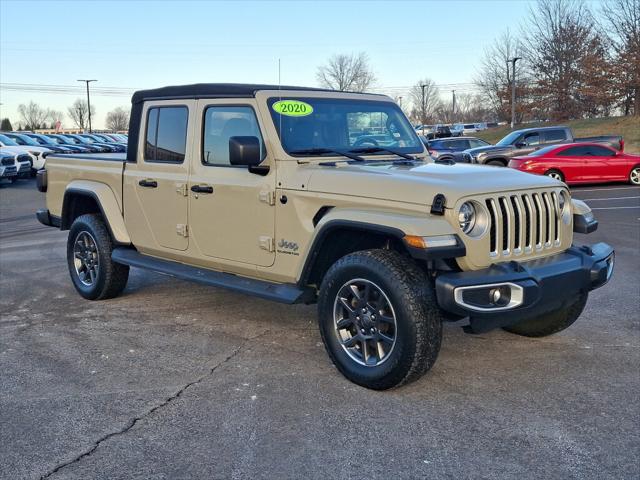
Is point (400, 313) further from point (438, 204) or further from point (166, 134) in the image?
point (166, 134)

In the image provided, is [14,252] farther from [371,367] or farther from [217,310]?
[371,367]

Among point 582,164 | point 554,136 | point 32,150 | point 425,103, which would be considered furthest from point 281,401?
point 425,103

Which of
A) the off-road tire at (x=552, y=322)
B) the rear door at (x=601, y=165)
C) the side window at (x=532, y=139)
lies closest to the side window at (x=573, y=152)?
the rear door at (x=601, y=165)

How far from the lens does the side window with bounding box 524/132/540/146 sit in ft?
76.3

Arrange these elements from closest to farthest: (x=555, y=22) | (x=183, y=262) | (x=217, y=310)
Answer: (x=183, y=262) < (x=217, y=310) < (x=555, y=22)

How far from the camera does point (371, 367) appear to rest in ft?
14.3

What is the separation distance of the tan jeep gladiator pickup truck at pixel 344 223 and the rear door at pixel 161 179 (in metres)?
0.02

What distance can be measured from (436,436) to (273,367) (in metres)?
1.48

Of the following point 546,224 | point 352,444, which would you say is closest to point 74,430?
point 352,444

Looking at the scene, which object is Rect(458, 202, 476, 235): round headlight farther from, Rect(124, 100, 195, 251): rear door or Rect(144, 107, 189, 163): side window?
Rect(144, 107, 189, 163): side window

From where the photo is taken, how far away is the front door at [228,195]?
5.01 metres

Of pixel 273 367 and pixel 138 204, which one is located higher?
pixel 138 204

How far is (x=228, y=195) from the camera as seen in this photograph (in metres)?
5.23

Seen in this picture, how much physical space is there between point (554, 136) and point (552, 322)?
19.7 m
